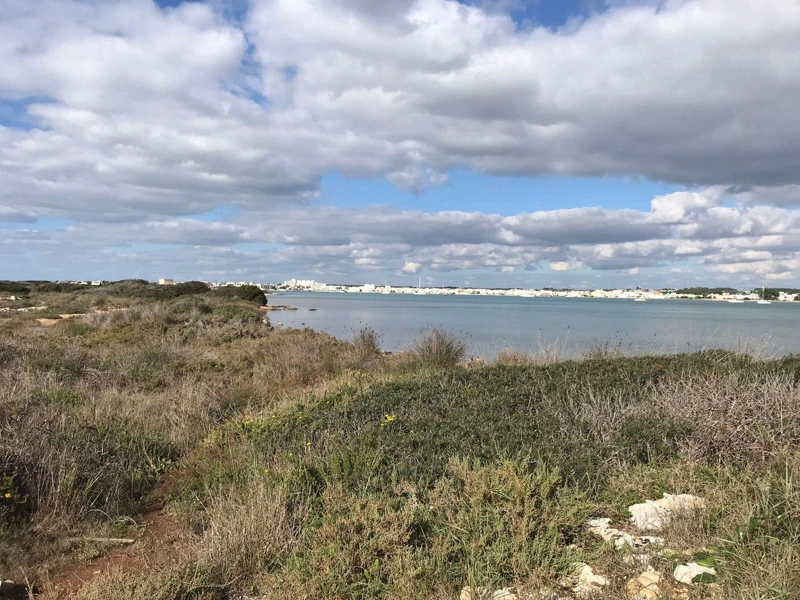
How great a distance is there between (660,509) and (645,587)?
1.29m

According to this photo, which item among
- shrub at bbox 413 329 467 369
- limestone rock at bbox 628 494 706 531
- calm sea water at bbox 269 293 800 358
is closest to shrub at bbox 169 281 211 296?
calm sea water at bbox 269 293 800 358

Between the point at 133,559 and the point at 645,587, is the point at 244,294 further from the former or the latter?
the point at 645,587

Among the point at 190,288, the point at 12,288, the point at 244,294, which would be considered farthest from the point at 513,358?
the point at 12,288

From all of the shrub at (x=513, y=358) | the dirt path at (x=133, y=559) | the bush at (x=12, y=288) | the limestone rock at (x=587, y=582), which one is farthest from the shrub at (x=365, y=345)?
the bush at (x=12, y=288)

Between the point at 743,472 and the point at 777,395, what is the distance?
6.62ft

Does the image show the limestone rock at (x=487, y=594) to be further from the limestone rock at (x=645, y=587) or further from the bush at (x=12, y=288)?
the bush at (x=12, y=288)

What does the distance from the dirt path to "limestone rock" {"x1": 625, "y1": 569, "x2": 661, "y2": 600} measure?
10.5 feet

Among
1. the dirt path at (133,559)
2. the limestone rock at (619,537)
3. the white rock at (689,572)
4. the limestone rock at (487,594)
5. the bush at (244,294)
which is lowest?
the dirt path at (133,559)

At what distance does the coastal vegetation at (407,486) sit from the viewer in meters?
3.69

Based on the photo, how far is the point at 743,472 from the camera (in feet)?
16.8

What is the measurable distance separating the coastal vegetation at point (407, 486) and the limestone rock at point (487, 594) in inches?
0.7

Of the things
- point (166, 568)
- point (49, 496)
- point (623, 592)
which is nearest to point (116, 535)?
point (49, 496)

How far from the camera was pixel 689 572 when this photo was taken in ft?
11.6

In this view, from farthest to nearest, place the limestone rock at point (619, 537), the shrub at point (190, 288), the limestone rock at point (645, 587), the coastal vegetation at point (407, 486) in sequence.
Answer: the shrub at point (190, 288) < the limestone rock at point (619, 537) < the coastal vegetation at point (407, 486) < the limestone rock at point (645, 587)
